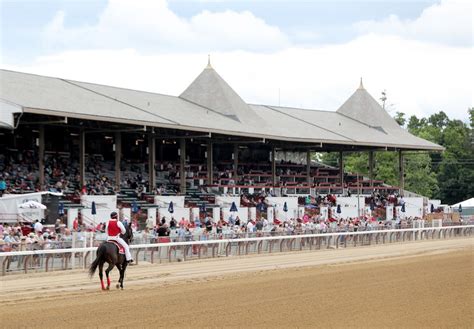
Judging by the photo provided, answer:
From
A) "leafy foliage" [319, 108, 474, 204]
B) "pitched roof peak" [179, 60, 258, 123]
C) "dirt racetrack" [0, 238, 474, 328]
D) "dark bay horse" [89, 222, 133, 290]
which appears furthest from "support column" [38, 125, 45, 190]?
"leafy foliage" [319, 108, 474, 204]

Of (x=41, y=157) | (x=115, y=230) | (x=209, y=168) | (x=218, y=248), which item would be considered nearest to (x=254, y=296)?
(x=115, y=230)

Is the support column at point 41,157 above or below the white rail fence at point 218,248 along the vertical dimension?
above

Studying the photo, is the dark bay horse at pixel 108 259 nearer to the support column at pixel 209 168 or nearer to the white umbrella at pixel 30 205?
the white umbrella at pixel 30 205

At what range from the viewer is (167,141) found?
158ft

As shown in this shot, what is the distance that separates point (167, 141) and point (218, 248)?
20.0 metres

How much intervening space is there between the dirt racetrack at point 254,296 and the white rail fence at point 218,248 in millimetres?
495

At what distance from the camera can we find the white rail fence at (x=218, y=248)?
21.7m

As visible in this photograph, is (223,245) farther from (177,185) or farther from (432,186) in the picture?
(432,186)

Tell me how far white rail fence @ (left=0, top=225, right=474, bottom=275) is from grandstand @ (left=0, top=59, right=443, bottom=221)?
22.2 ft

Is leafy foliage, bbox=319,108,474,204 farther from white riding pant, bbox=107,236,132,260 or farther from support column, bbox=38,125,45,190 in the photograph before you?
white riding pant, bbox=107,236,132,260

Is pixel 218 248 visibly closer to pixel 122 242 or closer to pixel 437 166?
pixel 122 242

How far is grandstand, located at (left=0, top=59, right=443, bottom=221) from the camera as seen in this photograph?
3553 centimetres

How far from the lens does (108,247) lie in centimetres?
1788

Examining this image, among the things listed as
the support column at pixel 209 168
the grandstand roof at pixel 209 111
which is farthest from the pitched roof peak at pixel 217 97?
the support column at pixel 209 168
